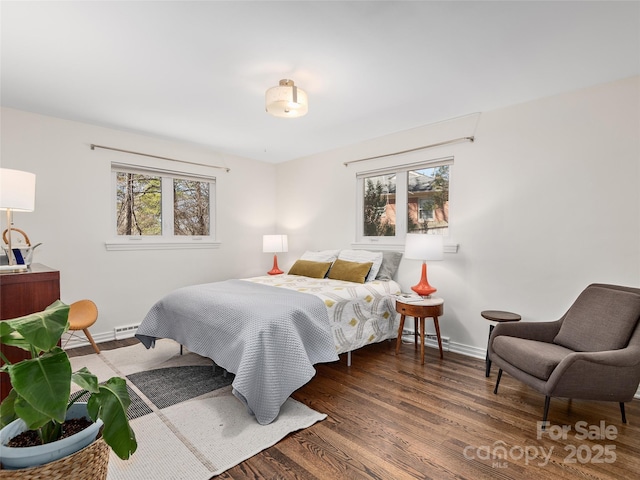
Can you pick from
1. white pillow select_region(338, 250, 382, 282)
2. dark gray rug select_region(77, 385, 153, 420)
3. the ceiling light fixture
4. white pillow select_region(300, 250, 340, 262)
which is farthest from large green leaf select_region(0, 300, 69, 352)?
white pillow select_region(300, 250, 340, 262)

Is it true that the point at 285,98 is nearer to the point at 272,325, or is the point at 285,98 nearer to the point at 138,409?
the point at 272,325

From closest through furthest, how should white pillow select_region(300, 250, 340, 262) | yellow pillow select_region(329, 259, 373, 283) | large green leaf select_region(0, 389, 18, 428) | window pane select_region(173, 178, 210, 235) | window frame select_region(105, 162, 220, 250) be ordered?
large green leaf select_region(0, 389, 18, 428)
yellow pillow select_region(329, 259, 373, 283)
window frame select_region(105, 162, 220, 250)
white pillow select_region(300, 250, 340, 262)
window pane select_region(173, 178, 210, 235)

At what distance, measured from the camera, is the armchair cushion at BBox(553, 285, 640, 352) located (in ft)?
7.15

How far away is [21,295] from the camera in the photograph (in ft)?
6.15

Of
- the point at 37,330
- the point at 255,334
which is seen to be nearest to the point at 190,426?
the point at 255,334

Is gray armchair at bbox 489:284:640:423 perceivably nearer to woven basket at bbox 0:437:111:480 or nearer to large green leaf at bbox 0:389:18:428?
woven basket at bbox 0:437:111:480

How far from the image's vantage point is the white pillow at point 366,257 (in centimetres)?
373

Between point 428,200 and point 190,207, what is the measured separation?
119 inches

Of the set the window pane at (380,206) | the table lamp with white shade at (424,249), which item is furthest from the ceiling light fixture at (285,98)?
the window pane at (380,206)

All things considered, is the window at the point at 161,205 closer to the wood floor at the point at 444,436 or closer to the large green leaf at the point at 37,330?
the wood floor at the point at 444,436

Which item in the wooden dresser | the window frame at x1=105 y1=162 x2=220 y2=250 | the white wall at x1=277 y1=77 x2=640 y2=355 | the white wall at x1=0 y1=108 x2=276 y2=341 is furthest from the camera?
the window frame at x1=105 y1=162 x2=220 y2=250

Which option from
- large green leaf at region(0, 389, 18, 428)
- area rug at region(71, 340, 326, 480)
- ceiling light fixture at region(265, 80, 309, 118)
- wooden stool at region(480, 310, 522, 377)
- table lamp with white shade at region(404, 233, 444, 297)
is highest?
ceiling light fixture at region(265, 80, 309, 118)

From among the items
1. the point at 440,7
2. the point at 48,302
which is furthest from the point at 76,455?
the point at 440,7

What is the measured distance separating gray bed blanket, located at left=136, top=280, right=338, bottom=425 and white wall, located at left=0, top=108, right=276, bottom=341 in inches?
A: 42.8
